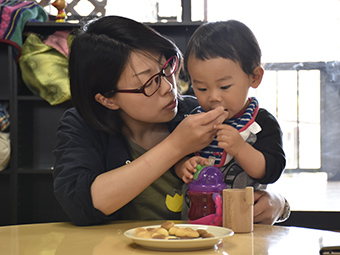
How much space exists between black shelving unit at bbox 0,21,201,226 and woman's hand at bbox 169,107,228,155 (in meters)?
2.04

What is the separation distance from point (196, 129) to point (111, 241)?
38 centimetres

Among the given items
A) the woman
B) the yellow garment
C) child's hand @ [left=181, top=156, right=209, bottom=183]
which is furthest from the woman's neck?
the yellow garment

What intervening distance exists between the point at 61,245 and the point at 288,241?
0.51 meters

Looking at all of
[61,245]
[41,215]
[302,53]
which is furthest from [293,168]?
[61,245]

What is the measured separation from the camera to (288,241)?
3.88 feet

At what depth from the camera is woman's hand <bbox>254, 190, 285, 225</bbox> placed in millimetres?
1475

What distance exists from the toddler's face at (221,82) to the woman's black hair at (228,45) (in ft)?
0.06

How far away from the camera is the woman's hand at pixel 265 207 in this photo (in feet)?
4.84

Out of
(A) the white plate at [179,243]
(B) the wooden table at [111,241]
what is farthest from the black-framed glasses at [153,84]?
(A) the white plate at [179,243]

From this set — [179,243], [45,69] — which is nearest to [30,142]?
[45,69]

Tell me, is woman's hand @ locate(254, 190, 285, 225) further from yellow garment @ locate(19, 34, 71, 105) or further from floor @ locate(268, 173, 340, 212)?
yellow garment @ locate(19, 34, 71, 105)

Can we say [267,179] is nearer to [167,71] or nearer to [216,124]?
[216,124]

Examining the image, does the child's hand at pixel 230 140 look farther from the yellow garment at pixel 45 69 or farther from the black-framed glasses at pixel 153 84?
the yellow garment at pixel 45 69

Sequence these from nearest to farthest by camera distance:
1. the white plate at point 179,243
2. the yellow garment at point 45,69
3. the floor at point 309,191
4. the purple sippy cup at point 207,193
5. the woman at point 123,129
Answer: the white plate at point 179,243 → the purple sippy cup at point 207,193 → the woman at point 123,129 → the yellow garment at point 45,69 → the floor at point 309,191
